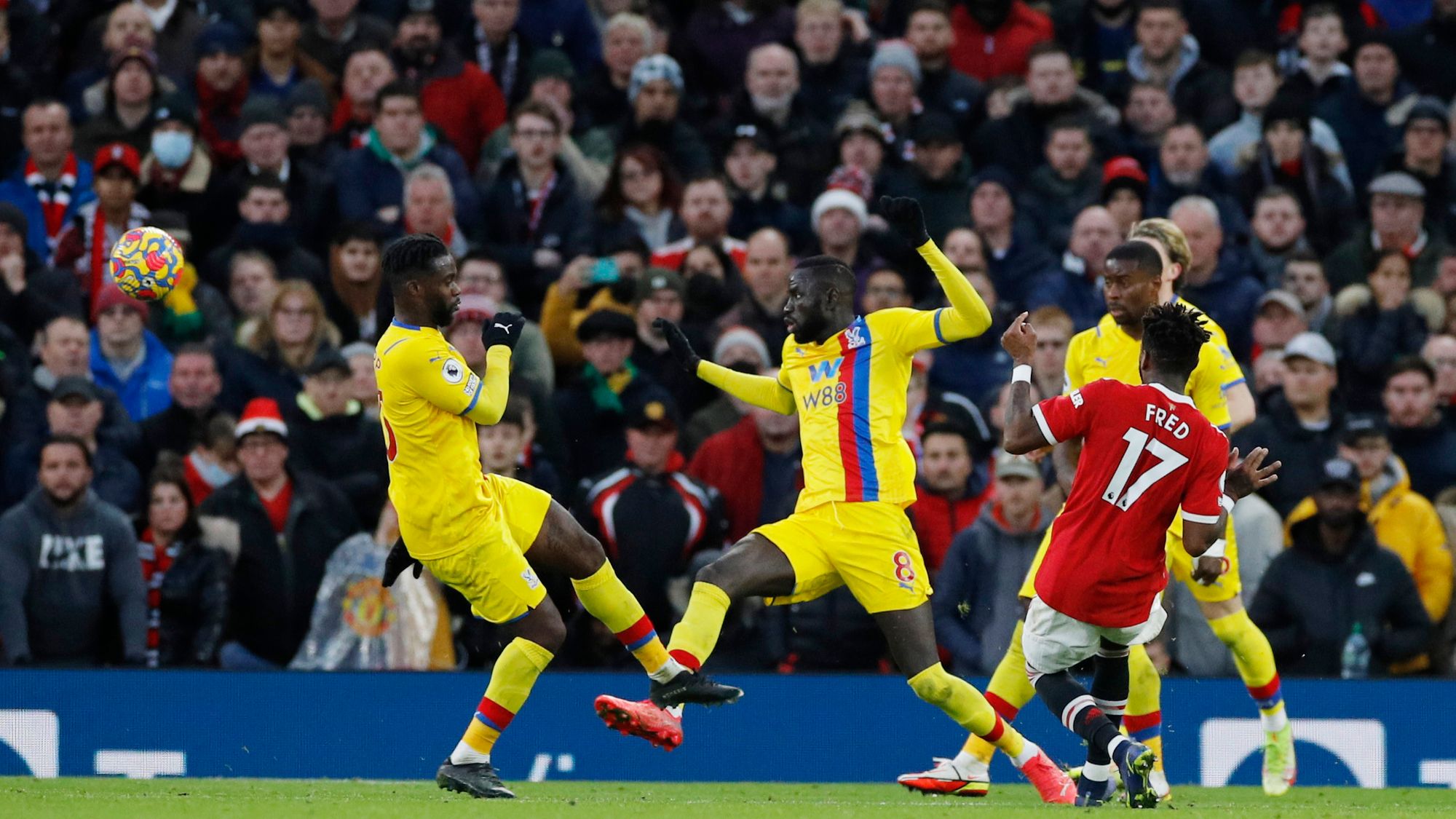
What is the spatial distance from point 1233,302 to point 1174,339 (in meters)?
5.77

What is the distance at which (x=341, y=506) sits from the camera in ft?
41.2

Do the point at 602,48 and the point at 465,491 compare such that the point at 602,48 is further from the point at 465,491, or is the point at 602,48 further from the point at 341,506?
the point at 465,491

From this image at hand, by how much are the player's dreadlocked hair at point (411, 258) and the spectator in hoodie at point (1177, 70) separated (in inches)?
334

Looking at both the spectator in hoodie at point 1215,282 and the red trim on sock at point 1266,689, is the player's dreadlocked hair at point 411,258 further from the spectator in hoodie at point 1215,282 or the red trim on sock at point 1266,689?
the spectator in hoodie at point 1215,282

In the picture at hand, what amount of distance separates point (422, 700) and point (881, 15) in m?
8.05

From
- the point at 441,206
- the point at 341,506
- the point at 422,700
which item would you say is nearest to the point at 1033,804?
the point at 422,700

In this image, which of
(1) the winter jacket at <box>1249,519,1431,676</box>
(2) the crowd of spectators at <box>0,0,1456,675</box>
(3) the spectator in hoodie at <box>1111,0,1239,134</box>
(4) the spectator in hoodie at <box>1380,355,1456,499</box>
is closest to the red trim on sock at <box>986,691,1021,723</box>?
(2) the crowd of spectators at <box>0,0,1456,675</box>

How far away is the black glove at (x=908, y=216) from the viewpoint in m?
9.23

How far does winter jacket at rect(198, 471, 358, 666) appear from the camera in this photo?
12281mm

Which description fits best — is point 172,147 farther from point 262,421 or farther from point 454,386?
point 454,386

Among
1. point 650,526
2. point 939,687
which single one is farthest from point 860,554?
point 650,526

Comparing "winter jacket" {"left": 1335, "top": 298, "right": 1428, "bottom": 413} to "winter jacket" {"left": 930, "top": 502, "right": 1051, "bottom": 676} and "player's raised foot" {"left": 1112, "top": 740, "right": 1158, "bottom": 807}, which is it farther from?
"player's raised foot" {"left": 1112, "top": 740, "right": 1158, "bottom": 807}

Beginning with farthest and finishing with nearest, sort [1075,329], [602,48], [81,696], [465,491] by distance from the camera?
[602,48] → [1075,329] → [81,696] → [465,491]

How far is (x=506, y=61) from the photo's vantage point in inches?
648
